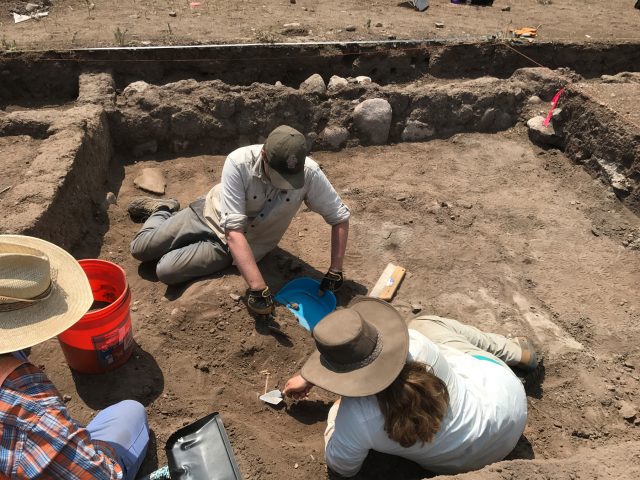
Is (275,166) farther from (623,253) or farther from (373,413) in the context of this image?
(623,253)

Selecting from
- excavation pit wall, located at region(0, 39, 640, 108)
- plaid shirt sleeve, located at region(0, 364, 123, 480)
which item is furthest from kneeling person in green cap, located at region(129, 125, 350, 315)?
excavation pit wall, located at region(0, 39, 640, 108)

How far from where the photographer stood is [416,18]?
311 inches

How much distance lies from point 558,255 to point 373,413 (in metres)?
2.76

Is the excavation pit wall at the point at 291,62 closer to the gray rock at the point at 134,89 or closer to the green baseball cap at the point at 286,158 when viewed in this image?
the gray rock at the point at 134,89

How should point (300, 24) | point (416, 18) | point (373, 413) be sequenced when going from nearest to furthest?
1. point (373, 413)
2. point (300, 24)
3. point (416, 18)

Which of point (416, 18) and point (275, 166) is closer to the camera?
point (275, 166)

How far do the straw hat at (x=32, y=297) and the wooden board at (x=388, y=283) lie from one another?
7.23 ft

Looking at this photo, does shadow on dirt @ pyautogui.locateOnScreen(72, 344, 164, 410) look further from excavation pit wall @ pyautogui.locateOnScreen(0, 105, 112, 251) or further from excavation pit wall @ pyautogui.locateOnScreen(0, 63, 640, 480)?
excavation pit wall @ pyautogui.locateOnScreen(0, 105, 112, 251)

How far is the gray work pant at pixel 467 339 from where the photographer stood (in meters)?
2.92

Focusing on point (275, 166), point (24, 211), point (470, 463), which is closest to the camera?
point (470, 463)

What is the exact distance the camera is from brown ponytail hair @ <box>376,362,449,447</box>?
7.00 feet

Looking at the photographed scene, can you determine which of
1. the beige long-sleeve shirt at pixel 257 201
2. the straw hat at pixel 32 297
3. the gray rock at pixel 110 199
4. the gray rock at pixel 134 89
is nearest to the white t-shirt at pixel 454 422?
the straw hat at pixel 32 297

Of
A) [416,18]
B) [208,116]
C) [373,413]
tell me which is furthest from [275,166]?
[416,18]

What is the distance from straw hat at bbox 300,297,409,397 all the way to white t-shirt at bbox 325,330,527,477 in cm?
13
